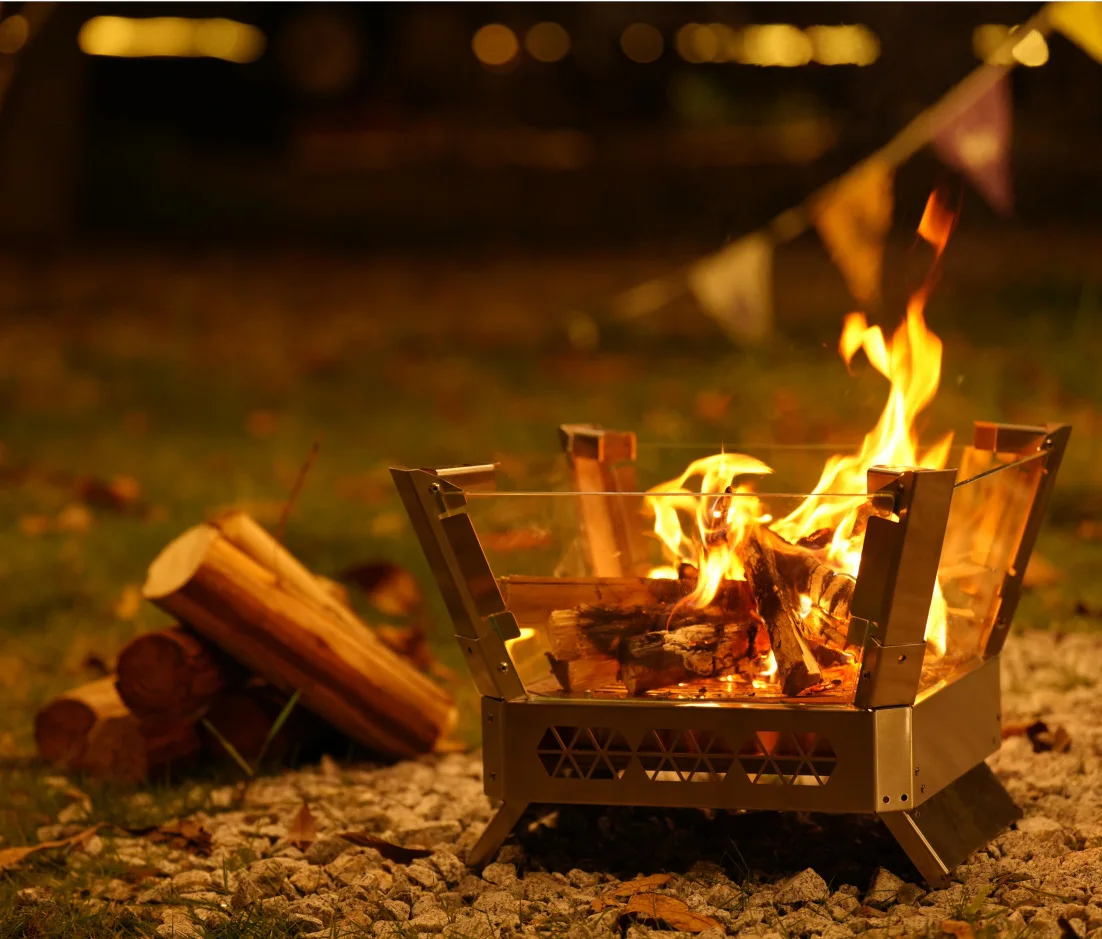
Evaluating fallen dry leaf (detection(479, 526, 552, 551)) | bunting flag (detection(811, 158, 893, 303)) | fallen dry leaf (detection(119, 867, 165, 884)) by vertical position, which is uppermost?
bunting flag (detection(811, 158, 893, 303))

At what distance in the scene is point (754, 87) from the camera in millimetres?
12547

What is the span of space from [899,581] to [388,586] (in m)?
2.49

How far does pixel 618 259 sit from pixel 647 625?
27.5 ft

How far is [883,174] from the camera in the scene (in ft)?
15.5

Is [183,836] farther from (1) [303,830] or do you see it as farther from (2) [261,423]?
(2) [261,423]

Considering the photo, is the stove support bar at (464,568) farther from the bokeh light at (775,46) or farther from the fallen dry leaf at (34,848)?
the bokeh light at (775,46)

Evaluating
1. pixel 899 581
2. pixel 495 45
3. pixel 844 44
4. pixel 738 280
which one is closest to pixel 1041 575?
pixel 738 280

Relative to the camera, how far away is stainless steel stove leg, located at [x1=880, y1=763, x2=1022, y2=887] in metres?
2.36

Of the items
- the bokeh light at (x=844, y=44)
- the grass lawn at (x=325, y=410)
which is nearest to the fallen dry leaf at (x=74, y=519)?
the grass lawn at (x=325, y=410)

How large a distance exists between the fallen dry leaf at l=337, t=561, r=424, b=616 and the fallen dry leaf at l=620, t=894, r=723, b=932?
2.17 m

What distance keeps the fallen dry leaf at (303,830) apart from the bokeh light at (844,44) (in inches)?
191

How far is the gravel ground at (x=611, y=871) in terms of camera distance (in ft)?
7.52

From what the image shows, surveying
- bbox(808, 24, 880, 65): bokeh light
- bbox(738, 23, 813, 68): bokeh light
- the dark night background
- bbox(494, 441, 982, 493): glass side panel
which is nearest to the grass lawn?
bbox(494, 441, 982, 493): glass side panel

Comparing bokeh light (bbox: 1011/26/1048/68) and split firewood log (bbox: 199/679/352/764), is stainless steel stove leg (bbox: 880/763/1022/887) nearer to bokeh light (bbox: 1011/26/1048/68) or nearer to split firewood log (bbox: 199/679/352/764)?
split firewood log (bbox: 199/679/352/764)
